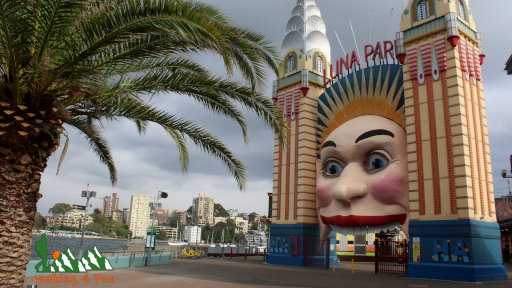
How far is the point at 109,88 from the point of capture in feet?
28.5

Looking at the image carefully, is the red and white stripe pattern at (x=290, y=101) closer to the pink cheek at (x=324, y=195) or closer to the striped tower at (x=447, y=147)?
the pink cheek at (x=324, y=195)

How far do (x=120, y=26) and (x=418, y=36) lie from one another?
1690cm

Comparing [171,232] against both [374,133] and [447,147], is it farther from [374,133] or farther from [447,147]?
[447,147]

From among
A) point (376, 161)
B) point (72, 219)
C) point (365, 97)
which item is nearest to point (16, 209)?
point (376, 161)

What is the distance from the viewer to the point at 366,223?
20766 mm

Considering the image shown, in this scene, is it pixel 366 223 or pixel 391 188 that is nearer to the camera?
pixel 391 188

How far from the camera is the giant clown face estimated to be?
19984 mm

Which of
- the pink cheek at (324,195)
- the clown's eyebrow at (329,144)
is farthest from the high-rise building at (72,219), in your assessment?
the clown's eyebrow at (329,144)

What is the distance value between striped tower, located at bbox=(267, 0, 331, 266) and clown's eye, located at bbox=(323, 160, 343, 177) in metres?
2.11

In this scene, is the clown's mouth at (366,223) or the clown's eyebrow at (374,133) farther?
the clown's eyebrow at (374,133)

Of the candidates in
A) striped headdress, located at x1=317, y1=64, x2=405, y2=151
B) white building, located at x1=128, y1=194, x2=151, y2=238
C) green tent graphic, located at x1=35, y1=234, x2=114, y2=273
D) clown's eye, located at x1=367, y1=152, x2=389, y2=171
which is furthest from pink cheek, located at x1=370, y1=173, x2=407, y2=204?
white building, located at x1=128, y1=194, x2=151, y2=238

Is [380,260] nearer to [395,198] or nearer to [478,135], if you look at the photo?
[395,198]

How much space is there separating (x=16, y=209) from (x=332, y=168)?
18550mm

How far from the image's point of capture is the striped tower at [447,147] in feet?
55.3
